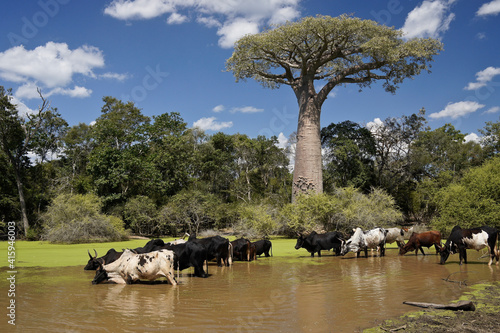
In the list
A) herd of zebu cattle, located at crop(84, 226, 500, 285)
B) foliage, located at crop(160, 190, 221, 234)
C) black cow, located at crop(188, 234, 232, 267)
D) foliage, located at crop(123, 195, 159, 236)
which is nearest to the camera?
herd of zebu cattle, located at crop(84, 226, 500, 285)

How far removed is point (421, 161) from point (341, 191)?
1419cm

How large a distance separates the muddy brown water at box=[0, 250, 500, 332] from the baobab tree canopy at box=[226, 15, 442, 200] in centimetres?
1397

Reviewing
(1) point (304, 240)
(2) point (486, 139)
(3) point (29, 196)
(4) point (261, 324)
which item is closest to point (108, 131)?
(3) point (29, 196)

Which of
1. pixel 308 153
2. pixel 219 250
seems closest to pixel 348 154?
pixel 308 153

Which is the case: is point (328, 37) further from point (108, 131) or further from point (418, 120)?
point (108, 131)

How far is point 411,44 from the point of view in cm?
2384

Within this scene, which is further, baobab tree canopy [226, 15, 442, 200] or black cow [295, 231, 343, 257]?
baobab tree canopy [226, 15, 442, 200]

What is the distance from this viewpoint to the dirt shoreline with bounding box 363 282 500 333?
17.1 feet

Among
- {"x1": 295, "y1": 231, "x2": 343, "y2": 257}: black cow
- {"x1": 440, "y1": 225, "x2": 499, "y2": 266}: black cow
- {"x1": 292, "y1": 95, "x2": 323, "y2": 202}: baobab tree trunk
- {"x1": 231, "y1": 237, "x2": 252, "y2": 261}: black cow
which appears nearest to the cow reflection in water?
{"x1": 231, "y1": 237, "x2": 252, "y2": 261}: black cow

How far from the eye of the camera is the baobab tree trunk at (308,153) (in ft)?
79.6

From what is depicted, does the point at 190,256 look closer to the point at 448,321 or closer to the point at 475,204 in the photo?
the point at 448,321

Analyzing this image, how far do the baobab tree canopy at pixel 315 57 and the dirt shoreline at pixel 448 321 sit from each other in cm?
1770

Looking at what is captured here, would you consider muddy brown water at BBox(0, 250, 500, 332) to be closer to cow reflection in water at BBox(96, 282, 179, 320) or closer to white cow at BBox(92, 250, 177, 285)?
cow reflection in water at BBox(96, 282, 179, 320)

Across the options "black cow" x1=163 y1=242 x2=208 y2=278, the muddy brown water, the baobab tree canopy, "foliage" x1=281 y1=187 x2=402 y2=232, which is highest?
the baobab tree canopy
